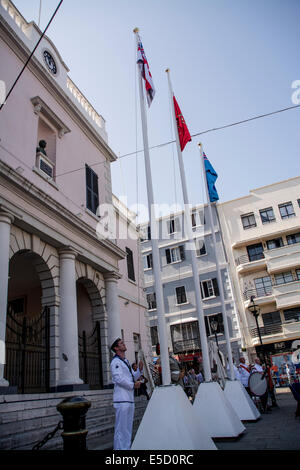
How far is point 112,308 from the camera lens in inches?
554

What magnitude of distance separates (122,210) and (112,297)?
6.99 metres

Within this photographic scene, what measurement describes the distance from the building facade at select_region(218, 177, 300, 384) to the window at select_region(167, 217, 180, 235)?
14.2 ft

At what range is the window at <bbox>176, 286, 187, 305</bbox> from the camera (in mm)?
32497

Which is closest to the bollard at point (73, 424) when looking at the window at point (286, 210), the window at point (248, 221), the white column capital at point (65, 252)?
the white column capital at point (65, 252)

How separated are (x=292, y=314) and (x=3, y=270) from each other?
2613cm

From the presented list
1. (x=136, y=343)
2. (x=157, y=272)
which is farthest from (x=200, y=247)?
(x=157, y=272)

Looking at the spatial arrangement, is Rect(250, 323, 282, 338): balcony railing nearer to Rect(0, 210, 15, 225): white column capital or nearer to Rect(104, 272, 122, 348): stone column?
Rect(104, 272, 122, 348): stone column

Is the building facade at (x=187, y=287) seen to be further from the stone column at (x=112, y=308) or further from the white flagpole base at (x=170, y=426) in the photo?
the white flagpole base at (x=170, y=426)

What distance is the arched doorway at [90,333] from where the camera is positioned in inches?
493

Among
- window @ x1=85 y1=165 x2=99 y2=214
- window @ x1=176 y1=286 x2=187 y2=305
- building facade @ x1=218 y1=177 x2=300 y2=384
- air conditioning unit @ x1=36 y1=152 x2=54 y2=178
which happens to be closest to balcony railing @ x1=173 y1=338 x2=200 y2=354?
window @ x1=176 y1=286 x2=187 y2=305

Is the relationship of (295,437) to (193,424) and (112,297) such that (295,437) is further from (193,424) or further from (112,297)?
(112,297)

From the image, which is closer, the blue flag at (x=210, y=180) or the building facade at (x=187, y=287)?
the blue flag at (x=210, y=180)

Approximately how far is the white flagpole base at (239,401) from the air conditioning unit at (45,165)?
8.45 meters

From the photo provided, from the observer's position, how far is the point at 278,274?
100 feet
